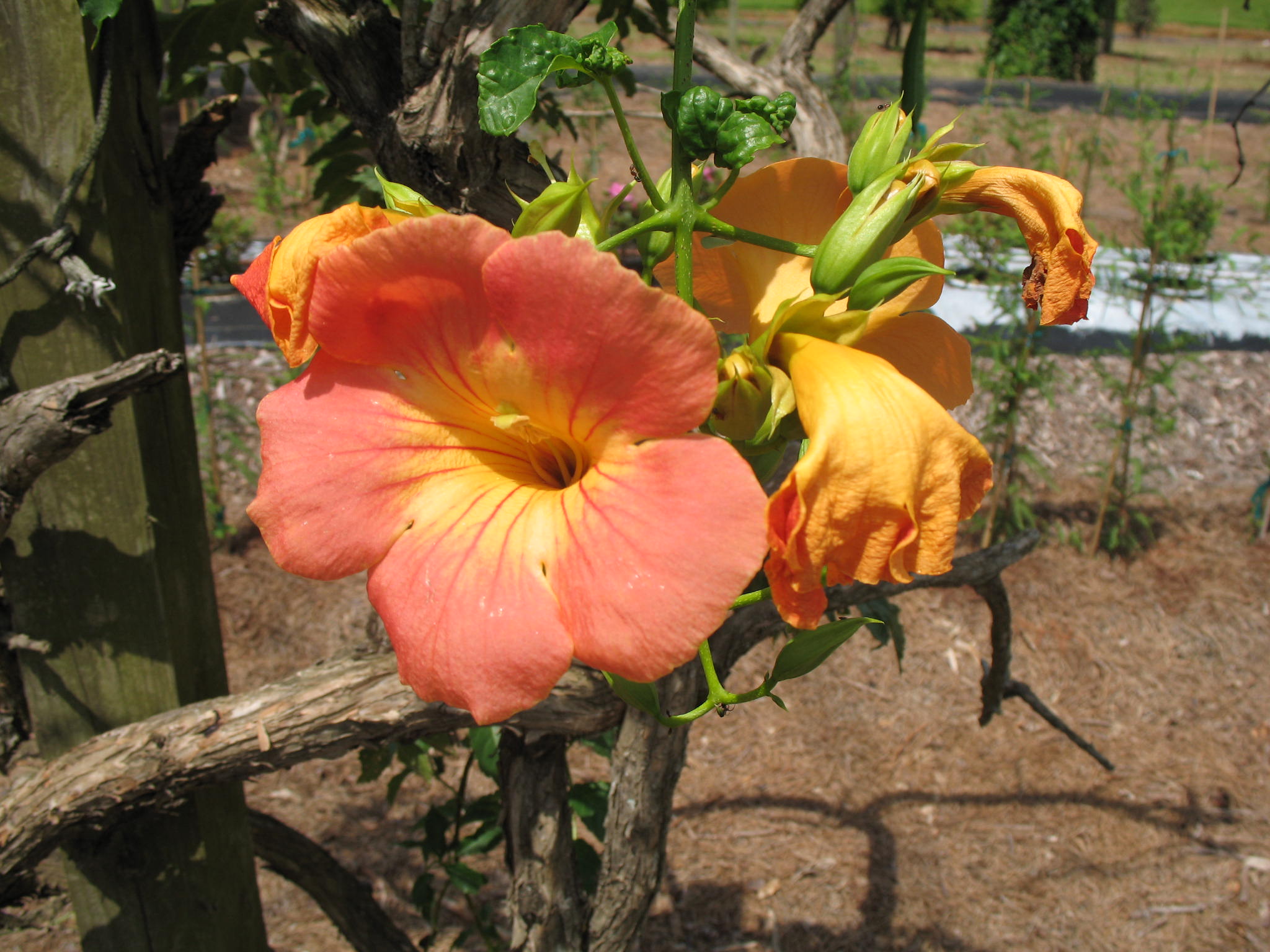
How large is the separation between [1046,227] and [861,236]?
0.69 ft

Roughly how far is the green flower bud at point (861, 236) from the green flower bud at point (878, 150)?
0.07m

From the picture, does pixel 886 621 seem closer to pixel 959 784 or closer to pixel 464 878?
pixel 464 878

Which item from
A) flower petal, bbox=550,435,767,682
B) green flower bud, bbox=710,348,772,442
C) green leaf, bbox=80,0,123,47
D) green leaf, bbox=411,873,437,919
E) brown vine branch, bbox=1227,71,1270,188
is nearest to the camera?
flower petal, bbox=550,435,767,682

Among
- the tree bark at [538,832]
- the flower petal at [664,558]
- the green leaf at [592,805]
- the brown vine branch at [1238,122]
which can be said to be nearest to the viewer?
the flower petal at [664,558]

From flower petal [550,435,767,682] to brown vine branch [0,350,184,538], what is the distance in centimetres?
90

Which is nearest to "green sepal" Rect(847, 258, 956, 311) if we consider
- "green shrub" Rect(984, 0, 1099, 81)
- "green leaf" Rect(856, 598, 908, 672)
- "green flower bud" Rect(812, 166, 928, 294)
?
"green flower bud" Rect(812, 166, 928, 294)

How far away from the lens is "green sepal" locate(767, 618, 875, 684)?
2.82 ft

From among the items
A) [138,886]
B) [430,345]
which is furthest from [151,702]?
[430,345]

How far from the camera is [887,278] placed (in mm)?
729

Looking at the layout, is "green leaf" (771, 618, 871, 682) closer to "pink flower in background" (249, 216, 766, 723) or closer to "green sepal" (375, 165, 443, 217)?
"pink flower in background" (249, 216, 766, 723)

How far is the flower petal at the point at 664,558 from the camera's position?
1.97 feet

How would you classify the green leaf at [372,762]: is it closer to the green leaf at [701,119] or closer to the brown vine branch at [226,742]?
the brown vine branch at [226,742]

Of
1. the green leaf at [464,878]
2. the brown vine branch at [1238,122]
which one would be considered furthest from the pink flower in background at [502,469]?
the brown vine branch at [1238,122]

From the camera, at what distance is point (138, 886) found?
175cm
